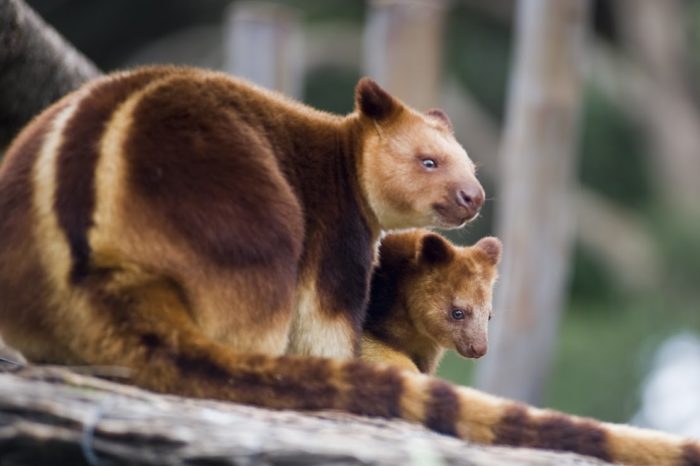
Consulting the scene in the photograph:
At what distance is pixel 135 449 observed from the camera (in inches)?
157

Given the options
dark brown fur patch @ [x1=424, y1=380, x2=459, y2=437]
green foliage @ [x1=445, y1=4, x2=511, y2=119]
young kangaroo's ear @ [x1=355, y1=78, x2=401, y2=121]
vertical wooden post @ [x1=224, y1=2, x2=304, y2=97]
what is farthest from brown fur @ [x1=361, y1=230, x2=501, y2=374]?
green foliage @ [x1=445, y1=4, x2=511, y2=119]

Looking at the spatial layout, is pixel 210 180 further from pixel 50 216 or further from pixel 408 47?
pixel 408 47

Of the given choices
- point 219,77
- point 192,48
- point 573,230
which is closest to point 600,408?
point 573,230

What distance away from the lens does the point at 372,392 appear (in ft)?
14.5

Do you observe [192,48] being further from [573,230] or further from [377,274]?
[377,274]

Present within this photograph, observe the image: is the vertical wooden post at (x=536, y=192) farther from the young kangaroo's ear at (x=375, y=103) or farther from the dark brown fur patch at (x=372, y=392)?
the dark brown fur patch at (x=372, y=392)

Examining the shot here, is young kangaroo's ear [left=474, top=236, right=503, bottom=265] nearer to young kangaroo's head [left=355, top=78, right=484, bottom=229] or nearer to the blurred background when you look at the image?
young kangaroo's head [left=355, top=78, right=484, bottom=229]

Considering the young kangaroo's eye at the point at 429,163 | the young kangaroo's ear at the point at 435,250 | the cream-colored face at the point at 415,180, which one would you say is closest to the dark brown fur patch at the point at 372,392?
the cream-colored face at the point at 415,180

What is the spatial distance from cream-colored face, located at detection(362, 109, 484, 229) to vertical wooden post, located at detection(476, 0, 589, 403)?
488cm

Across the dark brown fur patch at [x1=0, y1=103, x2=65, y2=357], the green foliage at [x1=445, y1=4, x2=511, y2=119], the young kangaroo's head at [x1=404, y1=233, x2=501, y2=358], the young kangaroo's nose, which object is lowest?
the green foliage at [x1=445, y1=4, x2=511, y2=119]

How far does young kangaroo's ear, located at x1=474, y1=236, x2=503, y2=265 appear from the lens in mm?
5844

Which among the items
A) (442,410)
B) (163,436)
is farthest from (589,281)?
(163,436)

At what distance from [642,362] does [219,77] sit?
12.1 m

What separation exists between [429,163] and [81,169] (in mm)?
1419
